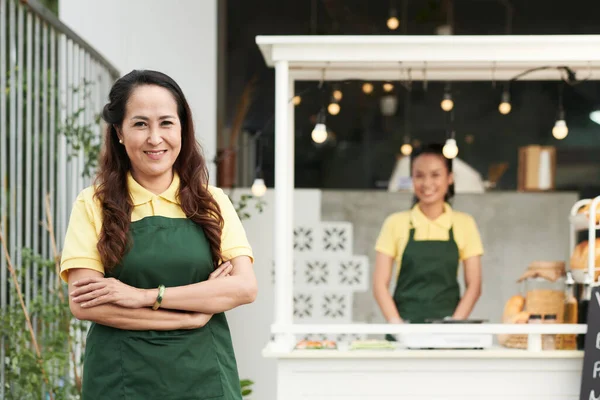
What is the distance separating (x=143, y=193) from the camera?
253cm

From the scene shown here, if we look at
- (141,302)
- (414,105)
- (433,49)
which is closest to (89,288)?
(141,302)

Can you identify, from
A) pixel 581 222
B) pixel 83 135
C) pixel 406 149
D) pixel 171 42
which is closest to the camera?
pixel 581 222

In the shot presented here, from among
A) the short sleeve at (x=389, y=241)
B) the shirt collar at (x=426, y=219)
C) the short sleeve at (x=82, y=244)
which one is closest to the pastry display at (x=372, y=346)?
the short sleeve at (x=389, y=241)

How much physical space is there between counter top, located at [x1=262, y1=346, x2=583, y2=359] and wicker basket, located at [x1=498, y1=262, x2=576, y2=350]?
98mm

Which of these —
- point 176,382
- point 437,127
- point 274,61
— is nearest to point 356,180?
point 437,127

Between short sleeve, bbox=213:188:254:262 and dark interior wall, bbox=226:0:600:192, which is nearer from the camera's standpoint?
short sleeve, bbox=213:188:254:262

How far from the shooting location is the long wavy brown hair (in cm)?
245

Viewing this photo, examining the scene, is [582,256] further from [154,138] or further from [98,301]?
[98,301]

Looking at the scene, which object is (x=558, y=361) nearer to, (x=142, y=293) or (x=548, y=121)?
(x=142, y=293)

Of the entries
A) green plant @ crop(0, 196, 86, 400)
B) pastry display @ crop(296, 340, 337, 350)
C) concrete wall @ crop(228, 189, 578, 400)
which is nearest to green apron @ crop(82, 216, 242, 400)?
green plant @ crop(0, 196, 86, 400)

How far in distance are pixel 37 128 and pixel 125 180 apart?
243 centimetres

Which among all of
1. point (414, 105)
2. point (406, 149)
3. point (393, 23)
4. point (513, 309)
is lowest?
point (513, 309)

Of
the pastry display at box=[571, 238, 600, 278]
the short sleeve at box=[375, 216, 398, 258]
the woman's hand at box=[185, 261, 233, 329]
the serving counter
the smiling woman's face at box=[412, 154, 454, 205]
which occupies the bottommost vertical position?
the serving counter

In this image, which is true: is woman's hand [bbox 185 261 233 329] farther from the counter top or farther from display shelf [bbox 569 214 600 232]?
display shelf [bbox 569 214 600 232]
